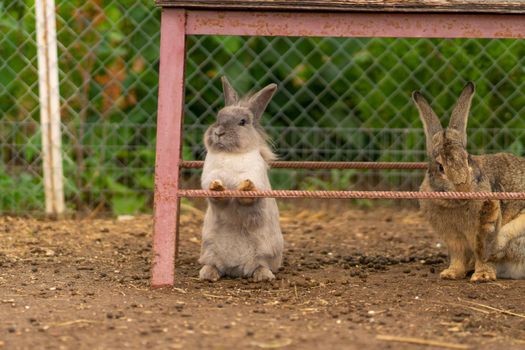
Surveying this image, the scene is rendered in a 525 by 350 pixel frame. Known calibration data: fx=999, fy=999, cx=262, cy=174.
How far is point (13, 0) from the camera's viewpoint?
686 centimetres

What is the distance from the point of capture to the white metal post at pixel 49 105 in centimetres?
648

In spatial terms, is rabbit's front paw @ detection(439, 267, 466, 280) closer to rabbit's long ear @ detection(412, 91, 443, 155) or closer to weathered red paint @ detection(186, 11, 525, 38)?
rabbit's long ear @ detection(412, 91, 443, 155)

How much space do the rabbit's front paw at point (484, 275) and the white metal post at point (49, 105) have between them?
9.83ft

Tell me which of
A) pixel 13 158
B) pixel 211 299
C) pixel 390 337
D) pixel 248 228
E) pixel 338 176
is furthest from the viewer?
pixel 338 176

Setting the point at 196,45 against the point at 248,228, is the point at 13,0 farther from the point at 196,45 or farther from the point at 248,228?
Answer: the point at 248,228

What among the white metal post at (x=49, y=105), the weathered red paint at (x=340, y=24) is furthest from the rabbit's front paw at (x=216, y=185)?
the white metal post at (x=49, y=105)

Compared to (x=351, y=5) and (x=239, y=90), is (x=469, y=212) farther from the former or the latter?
(x=239, y=90)

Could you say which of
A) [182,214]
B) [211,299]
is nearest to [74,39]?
[182,214]

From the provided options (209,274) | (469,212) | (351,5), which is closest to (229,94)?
(209,274)

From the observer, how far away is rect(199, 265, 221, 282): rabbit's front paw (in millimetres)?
4734

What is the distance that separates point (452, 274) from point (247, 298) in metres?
1.15

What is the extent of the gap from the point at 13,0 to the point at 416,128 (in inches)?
116

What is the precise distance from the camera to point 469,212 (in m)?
4.83

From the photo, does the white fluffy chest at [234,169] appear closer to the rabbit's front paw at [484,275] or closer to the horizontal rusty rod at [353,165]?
the horizontal rusty rod at [353,165]
